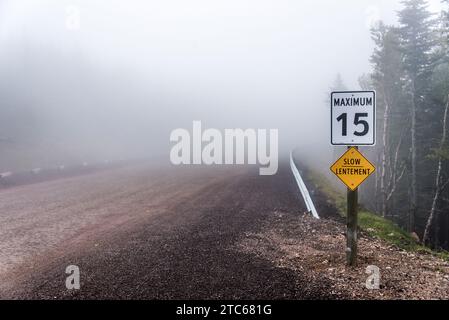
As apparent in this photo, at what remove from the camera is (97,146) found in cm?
3622

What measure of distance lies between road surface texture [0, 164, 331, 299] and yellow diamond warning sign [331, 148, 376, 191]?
170 cm

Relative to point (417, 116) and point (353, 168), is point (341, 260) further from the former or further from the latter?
point (417, 116)

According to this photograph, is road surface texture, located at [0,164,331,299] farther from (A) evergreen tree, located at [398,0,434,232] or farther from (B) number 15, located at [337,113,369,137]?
(A) evergreen tree, located at [398,0,434,232]

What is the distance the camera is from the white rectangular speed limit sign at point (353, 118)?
6.74 metres

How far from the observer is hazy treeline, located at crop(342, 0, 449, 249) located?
27.1m

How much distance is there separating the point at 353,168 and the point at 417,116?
26.8m

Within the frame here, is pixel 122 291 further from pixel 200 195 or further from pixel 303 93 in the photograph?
pixel 303 93

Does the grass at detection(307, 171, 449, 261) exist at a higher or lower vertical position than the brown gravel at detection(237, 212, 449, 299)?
lower

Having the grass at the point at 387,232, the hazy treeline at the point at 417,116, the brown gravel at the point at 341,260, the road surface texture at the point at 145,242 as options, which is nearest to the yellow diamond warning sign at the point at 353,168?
the brown gravel at the point at 341,260

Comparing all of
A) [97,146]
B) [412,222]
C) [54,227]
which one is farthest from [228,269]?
[97,146]

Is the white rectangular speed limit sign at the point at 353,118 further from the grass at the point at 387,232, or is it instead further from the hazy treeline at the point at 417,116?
the hazy treeline at the point at 417,116

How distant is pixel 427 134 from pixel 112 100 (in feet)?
123

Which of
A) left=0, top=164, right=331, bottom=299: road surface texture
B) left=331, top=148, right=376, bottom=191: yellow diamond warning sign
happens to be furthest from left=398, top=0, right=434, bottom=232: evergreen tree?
left=331, top=148, right=376, bottom=191: yellow diamond warning sign
